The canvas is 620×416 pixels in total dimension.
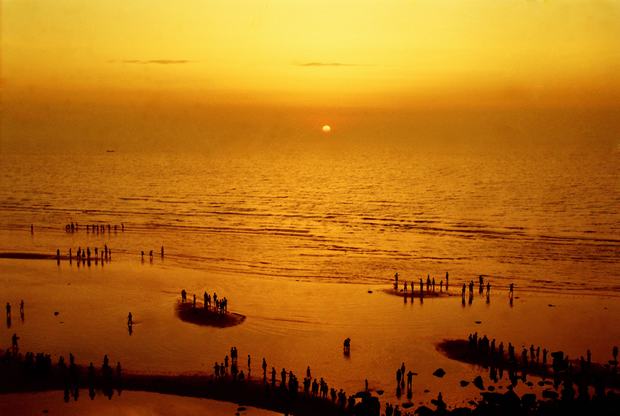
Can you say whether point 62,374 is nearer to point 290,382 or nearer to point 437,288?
point 290,382

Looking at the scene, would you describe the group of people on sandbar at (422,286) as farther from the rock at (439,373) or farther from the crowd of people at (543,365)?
the rock at (439,373)

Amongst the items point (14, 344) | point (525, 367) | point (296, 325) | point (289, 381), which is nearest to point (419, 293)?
point (296, 325)

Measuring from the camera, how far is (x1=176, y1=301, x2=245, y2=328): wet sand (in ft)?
152

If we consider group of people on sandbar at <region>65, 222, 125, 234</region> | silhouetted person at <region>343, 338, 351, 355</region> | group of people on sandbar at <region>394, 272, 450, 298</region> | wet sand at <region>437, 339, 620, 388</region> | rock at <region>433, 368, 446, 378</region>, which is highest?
group of people on sandbar at <region>65, 222, 125, 234</region>

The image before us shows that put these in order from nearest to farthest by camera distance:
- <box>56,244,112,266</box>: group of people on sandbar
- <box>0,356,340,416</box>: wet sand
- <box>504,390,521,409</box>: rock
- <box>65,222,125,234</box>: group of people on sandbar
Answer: <box>504,390,521,409</box>: rock < <box>0,356,340,416</box>: wet sand < <box>56,244,112,266</box>: group of people on sandbar < <box>65,222,125,234</box>: group of people on sandbar

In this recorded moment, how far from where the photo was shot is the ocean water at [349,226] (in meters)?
65.4

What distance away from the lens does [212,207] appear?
113 meters

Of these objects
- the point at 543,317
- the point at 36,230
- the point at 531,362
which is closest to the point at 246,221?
the point at 36,230

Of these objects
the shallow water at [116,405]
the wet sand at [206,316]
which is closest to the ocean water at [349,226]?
the wet sand at [206,316]

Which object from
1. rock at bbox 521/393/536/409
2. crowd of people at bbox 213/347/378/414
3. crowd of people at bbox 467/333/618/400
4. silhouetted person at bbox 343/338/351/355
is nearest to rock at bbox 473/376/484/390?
crowd of people at bbox 467/333/618/400

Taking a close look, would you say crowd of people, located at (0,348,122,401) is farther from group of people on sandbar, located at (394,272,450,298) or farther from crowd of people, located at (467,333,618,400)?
group of people on sandbar, located at (394,272,450,298)

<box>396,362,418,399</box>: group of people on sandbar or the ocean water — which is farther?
the ocean water

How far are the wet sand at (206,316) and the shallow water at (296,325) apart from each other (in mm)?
679

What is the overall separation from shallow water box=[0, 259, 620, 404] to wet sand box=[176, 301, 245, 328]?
679 mm
